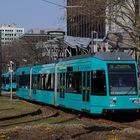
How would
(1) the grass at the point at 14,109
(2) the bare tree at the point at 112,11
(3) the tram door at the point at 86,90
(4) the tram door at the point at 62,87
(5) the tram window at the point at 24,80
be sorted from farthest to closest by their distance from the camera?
(5) the tram window at the point at 24,80
(2) the bare tree at the point at 112,11
(4) the tram door at the point at 62,87
(1) the grass at the point at 14,109
(3) the tram door at the point at 86,90

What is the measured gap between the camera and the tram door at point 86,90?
77.9 ft

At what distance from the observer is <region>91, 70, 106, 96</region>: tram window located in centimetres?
2278

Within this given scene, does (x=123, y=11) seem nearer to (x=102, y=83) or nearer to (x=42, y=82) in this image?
(x=42, y=82)

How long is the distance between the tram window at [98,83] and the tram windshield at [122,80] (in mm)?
329

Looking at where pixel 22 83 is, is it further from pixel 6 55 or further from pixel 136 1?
pixel 6 55

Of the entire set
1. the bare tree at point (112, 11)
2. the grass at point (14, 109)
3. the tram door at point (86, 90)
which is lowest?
the grass at point (14, 109)

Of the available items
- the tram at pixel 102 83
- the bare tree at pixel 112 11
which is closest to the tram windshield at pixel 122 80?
the tram at pixel 102 83

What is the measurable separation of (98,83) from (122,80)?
111 cm

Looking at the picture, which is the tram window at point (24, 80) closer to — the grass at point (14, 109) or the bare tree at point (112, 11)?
the grass at point (14, 109)

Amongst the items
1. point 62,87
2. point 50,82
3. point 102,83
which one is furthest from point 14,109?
point 102,83

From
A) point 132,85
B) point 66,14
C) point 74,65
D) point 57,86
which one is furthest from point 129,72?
point 66,14

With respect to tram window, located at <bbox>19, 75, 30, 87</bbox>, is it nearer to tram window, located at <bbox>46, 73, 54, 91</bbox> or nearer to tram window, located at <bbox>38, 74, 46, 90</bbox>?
tram window, located at <bbox>38, 74, 46, 90</bbox>

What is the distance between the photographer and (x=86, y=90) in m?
24.0

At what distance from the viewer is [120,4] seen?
31.1 meters
